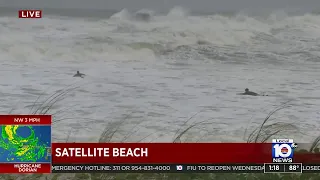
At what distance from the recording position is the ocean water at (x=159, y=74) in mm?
2777

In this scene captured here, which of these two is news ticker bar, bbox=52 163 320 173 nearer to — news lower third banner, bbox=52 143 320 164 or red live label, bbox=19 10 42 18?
news lower third banner, bbox=52 143 320 164

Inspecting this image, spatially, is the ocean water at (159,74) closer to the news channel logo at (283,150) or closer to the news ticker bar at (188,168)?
the news channel logo at (283,150)

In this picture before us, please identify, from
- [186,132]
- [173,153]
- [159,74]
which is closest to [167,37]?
[159,74]

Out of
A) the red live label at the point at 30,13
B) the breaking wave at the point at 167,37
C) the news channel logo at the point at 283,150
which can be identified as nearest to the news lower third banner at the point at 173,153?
the news channel logo at the point at 283,150

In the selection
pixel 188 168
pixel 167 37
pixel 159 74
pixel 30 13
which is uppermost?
pixel 30 13

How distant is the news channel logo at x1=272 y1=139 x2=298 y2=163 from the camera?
277cm

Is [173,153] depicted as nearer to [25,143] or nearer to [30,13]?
[25,143]

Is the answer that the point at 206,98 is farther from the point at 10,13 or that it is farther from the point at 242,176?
the point at 10,13

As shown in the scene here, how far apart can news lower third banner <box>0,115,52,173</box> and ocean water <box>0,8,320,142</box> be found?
78 millimetres

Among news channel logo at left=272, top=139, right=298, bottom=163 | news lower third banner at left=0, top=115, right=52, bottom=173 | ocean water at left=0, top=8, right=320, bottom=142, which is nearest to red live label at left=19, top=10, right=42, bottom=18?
ocean water at left=0, top=8, right=320, bottom=142

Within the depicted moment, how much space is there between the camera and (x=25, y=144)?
2.82 meters

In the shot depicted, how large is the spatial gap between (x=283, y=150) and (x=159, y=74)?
1.11 metres

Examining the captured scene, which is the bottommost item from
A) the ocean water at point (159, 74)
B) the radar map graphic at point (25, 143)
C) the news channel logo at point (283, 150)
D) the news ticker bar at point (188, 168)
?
the news ticker bar at point (188, 168)

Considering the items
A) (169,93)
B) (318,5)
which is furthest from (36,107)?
(318,5)
